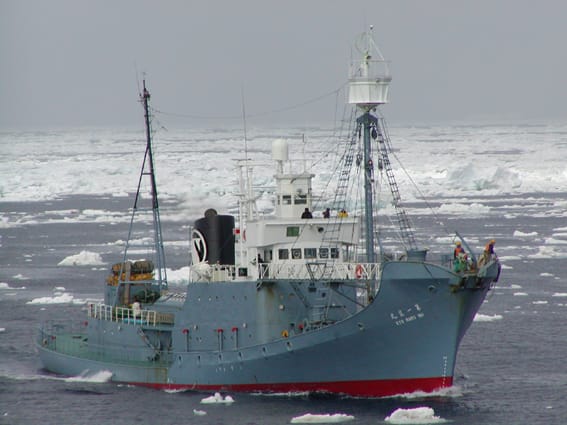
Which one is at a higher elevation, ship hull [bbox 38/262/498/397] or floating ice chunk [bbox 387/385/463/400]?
ship hull [bbox 38/262/498/397]

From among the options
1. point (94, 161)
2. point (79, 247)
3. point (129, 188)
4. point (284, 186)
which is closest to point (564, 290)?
point (284, 186)

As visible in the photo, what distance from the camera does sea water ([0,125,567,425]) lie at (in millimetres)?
33156

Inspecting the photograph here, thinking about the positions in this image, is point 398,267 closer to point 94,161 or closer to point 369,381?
point 369,381

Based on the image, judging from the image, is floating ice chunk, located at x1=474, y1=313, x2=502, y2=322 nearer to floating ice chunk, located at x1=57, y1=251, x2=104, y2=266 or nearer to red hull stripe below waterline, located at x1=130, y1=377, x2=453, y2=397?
red hull stripe below waterline, located at x1=130, y1=377, x2=453, y2=397

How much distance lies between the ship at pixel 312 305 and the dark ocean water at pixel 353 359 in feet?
1.99

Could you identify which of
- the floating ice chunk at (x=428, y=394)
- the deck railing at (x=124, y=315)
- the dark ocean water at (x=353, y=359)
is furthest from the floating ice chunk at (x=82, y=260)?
the floating ice chunk at (x=428, y=394)

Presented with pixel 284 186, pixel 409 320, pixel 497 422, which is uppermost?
pixel 284 186

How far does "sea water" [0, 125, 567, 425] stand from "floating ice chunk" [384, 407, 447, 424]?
34mm

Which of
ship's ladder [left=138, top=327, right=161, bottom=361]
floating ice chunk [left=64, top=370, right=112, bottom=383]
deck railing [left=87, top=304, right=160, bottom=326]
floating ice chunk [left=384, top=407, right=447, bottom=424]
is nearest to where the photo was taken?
floating ice chunk [left=384, top=407, right=447, bottom=424]

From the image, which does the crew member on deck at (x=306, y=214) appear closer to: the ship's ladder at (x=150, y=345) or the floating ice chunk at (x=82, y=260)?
the ship's ladder at (x=150, y=345)

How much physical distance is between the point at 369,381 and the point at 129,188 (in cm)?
10003

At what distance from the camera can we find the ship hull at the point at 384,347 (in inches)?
1284

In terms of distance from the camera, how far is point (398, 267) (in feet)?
107

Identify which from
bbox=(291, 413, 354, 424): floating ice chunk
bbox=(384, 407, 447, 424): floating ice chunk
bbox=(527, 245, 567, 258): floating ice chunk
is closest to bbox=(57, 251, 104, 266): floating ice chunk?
bbox=(527, 245, 567, 258): floating ice chunk
